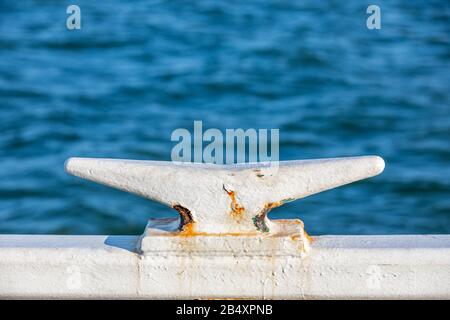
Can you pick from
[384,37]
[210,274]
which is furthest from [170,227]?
[384,37]

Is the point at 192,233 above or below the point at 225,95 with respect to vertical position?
below

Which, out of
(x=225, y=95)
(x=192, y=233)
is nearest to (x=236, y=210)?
(x=192, y=233)

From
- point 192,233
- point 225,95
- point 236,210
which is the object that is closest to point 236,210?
point 236,210

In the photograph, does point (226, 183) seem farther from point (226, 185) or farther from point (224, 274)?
point (224, 274)

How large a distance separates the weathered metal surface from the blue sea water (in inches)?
131

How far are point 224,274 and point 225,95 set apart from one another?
18.6 feet

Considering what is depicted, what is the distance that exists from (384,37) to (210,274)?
6.96 m

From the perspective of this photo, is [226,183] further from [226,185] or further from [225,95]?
[225,95]

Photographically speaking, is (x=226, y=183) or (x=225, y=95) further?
(x=225, y=95)

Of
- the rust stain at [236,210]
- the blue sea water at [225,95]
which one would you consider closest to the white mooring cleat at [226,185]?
the rust stain at [236,210]

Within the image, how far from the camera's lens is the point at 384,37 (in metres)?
8.80

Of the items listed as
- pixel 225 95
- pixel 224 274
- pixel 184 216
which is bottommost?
pixel 224 274

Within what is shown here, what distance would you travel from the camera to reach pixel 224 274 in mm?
2170

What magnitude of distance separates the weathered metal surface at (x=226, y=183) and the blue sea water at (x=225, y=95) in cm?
333
